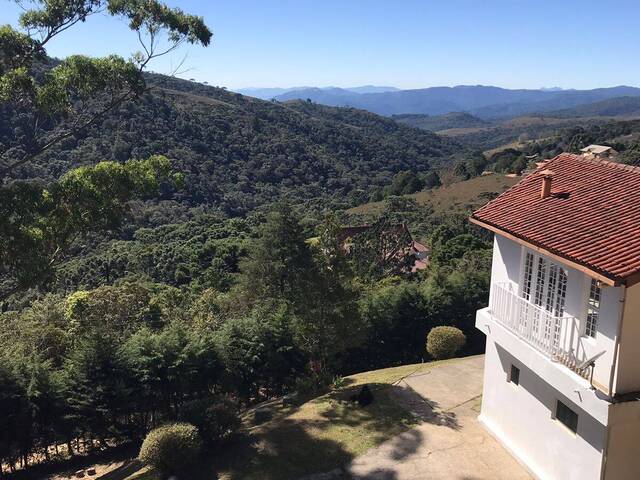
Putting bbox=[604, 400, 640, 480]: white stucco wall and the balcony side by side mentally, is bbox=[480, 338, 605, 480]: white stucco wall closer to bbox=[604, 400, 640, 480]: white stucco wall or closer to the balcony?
bbox=[604, 400, 640, 480]: white stucco wall

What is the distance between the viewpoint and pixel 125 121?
8762cm

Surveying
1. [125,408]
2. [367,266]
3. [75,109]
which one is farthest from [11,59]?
[367,266]

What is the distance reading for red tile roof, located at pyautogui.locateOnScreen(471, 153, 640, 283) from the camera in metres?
8.95

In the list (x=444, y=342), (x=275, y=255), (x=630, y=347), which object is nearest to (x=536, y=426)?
(x=630, y=347)

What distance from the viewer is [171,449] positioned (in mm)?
Answer: 12742

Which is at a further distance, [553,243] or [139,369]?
[139,369]

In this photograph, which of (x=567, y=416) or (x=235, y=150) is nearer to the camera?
(x=567, y=416)

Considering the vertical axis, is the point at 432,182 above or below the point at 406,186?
above

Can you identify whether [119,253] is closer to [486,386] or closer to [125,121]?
[125,121]

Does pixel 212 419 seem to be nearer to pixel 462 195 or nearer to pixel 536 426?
pixel 536 426

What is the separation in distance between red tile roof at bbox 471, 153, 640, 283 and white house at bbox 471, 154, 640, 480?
0.07ft

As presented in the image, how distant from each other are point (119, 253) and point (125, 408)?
41682mm

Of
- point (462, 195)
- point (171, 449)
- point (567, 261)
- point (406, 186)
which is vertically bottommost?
point (406, 186)

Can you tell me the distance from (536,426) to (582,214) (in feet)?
14.6
